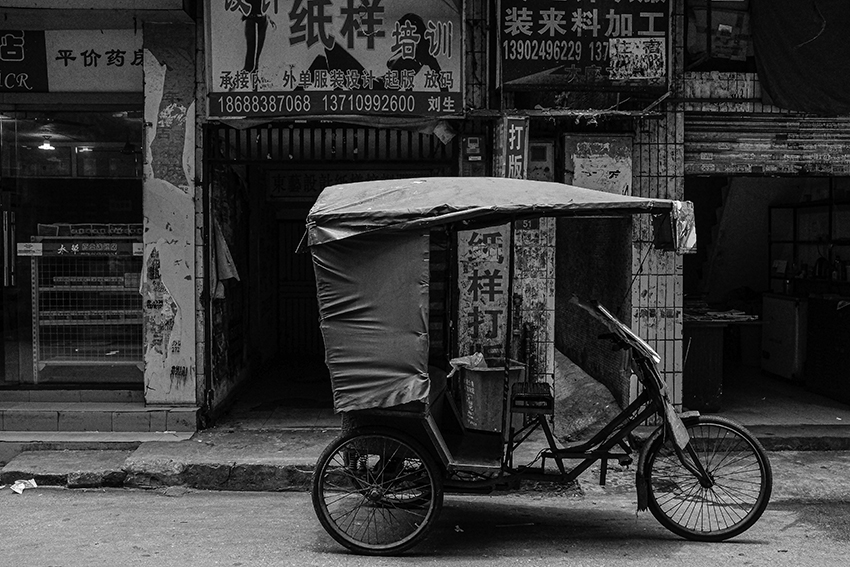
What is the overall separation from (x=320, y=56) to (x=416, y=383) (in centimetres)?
415

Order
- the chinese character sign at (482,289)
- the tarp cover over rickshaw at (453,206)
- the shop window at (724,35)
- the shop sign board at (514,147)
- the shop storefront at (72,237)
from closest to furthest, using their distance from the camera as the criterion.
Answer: the tarp cover over rickshaw at (453,206) < the shop sign board at (514,147) < the chinese character sign at (482,289) < the shop window at (724,35) < the shop storefront at (72,237)

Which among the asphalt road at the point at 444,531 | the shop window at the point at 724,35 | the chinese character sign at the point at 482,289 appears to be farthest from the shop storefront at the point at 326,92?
the shop window at the point at 724,35

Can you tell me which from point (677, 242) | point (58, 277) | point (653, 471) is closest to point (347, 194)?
point (677, 242)

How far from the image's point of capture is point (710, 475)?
5.32m

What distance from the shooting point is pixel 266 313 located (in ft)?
38.7

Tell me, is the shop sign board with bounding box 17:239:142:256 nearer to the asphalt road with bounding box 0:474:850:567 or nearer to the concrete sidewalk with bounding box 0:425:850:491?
the concrete sidewalk with bounding box 0:425:850:491

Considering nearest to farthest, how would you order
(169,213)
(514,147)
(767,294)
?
(514,147) < (169,213) < (767,294)

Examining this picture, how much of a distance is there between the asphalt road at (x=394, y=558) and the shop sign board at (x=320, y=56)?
373 cm

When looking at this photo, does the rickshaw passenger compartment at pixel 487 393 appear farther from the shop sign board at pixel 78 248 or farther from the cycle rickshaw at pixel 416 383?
the shop sign board at pixel 78 248

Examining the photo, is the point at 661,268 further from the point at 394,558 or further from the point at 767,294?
the point at 394,558

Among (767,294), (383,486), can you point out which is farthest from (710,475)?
(767,294)

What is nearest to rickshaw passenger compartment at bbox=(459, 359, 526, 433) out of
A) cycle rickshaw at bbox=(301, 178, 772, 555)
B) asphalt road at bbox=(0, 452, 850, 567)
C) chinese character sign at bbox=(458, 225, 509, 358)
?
cycle rickshaw at bbox=(301, 178, 772, 555)

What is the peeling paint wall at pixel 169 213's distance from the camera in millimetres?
8062

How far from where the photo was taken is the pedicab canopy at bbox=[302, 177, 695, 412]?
200 inches
